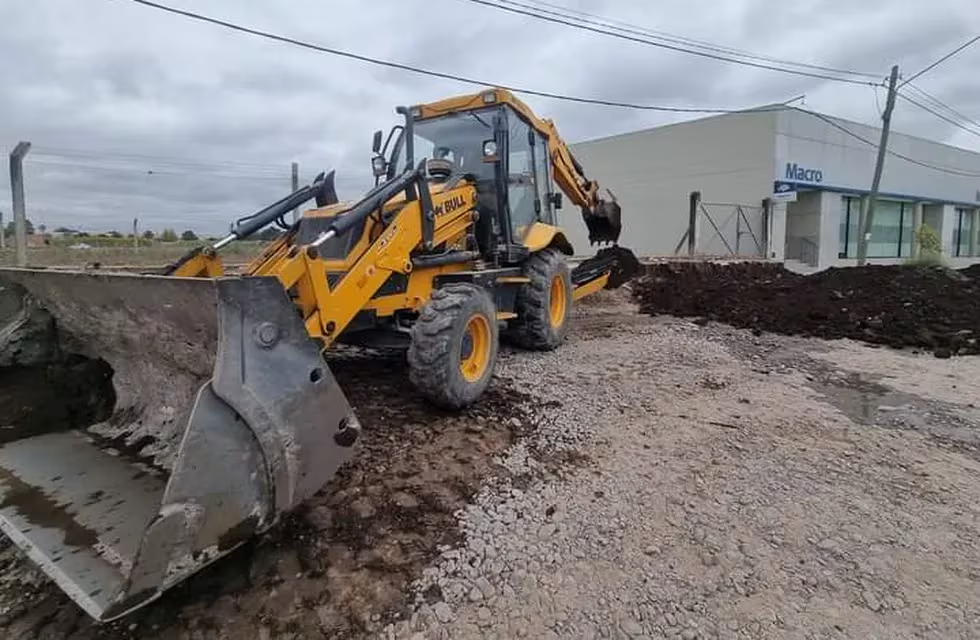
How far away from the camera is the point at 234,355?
2.36 metres

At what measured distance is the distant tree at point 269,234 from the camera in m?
4.67

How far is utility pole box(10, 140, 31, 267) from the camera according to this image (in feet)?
23.4

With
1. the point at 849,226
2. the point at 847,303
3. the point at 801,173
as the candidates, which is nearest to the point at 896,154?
the point at 849,226

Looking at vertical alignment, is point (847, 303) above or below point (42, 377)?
below

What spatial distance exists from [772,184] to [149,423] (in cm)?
2398

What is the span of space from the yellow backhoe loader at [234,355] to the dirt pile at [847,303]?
15.4 feet

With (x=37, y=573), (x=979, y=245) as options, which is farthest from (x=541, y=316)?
(x=979, y=245)

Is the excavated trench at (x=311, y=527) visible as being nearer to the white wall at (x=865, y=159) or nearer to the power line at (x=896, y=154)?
the white wall at (x=865, y=159)

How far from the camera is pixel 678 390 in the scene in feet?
17.4

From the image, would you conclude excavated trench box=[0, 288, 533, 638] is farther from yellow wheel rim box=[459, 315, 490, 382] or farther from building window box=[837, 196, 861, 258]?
building window box=[837, 196, 861, 258]

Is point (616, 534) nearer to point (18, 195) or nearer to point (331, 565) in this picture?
point (331, 565)

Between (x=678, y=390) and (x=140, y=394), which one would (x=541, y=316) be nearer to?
(x=678, y=390)

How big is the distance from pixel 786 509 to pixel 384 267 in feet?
9.42

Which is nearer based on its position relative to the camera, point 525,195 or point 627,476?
point 627,476
